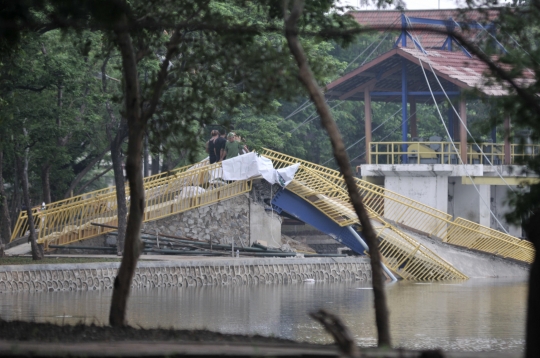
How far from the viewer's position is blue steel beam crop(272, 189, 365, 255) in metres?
30.9

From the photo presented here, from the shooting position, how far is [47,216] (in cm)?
2805

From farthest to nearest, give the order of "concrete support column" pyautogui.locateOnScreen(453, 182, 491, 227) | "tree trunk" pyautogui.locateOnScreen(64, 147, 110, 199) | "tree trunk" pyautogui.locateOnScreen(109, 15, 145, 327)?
"concrete support column" pyautogui.locateOnScreen(453, 182, 491, 227), "tree trunk" pyautogui.locateOnScreen(64, 147, 110, 199), "tree trunk" pyautogui.locateOnScreen(109, 15, 145, 327)

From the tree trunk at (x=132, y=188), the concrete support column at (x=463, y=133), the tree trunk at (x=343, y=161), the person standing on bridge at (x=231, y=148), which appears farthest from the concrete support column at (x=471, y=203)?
the tree trunk at (x=343, y=161)

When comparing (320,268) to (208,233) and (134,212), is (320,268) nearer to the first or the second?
(208,233)

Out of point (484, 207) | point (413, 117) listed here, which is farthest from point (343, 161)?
point (413, 117)

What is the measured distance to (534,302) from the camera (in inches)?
356

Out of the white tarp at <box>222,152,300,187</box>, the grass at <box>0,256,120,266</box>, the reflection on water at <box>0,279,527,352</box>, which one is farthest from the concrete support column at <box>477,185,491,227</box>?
the grass at <box>0,256,120,266</box>

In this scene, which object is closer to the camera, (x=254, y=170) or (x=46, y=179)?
(x=46, y=179)

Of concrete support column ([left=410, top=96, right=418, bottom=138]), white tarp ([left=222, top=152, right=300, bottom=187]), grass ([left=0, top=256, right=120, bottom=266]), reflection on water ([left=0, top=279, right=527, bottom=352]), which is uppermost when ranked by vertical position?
concrete support column ([left=410, top=96, right=418, bottom=138])

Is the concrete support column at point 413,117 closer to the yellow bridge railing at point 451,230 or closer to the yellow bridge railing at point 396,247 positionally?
the yellow bridge railing at point 451,230

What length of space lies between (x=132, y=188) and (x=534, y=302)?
218 inches

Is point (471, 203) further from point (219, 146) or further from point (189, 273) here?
point (189, 273)

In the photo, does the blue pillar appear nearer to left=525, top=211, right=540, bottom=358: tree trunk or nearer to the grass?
the grass

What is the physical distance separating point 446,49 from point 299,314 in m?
25.3
